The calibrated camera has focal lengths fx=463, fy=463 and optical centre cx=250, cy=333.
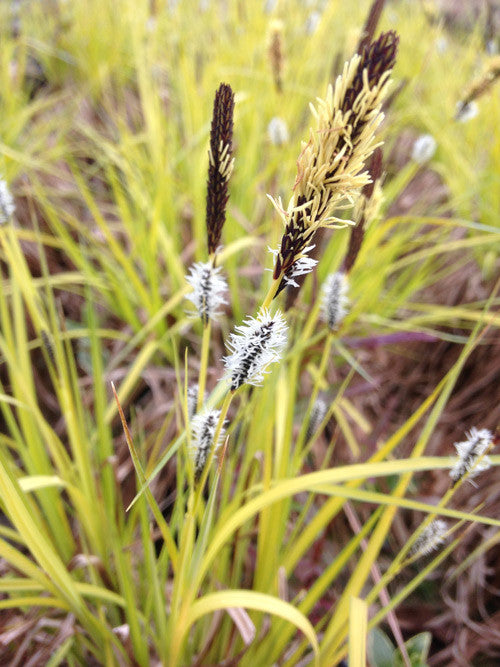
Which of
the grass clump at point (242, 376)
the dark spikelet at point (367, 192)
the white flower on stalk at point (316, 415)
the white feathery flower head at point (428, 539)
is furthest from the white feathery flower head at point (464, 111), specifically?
the white feathery flower head at point (428, 539)

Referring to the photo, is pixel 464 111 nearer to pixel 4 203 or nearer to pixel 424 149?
pixel 424 149

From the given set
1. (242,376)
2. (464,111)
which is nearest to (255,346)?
(242,376)

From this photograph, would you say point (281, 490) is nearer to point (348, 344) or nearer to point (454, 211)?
point (348, 344)

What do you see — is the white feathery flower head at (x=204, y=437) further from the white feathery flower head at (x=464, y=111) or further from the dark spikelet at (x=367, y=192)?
the white feathery flower head at (x=464, y=111)

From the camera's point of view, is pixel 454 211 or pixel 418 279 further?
pixel 454 211

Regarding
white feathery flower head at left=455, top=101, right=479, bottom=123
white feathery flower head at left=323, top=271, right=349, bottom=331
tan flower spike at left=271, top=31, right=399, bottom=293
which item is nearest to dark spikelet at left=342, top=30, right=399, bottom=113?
tan flower spike at left=271, top=31, right=399, bottom=293

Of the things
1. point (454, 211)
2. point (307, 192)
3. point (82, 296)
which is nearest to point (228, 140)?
point (307, 192)

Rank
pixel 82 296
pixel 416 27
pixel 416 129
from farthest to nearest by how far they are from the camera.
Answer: pixel 416 27, pixel 416 129, pixel 82 296

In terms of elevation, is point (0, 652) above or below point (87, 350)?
below
